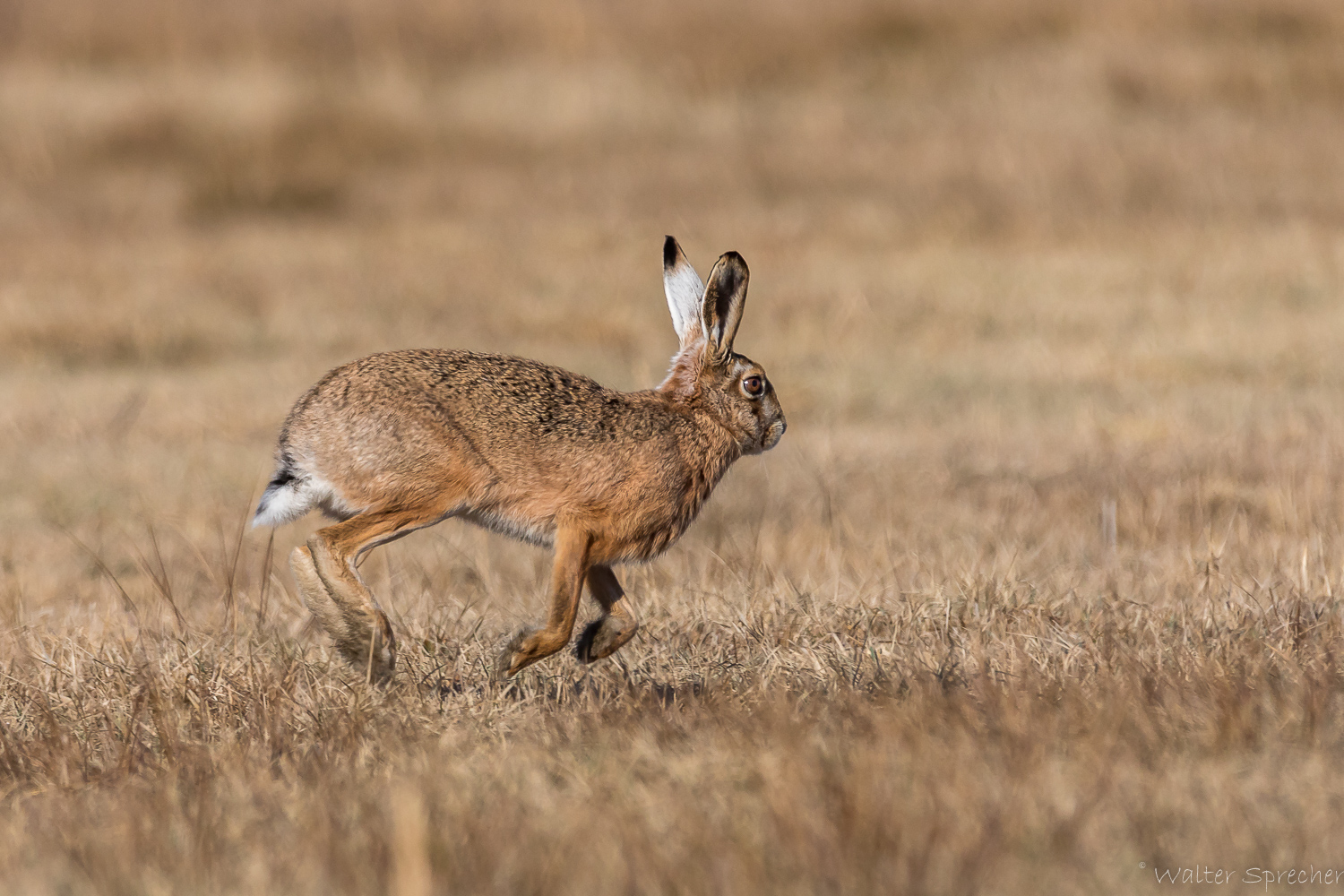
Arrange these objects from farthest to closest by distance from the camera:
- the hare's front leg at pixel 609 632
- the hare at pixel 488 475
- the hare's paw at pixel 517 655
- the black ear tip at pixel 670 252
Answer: the black ear tip at pixel 670 252
the hare's front leg at pixel 609 632
the hare at pixel 488 475
the hare's paw at pixel 517 655

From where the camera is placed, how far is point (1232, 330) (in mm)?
11578

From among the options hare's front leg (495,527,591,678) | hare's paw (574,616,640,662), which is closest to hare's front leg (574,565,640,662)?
hare's paw (574,616,640,662)

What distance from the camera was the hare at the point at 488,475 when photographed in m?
4.20

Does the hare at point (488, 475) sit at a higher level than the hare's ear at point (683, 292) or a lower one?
lower

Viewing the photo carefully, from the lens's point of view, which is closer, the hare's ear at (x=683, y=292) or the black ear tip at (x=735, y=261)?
the black ear tip at (x=735, y=261)

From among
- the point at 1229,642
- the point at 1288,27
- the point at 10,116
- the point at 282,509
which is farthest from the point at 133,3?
the point at 1229,642

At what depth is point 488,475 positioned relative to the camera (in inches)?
169

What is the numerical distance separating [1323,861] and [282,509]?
2825mm

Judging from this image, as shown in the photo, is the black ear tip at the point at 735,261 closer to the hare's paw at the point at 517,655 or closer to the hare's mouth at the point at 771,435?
the hare's mouth at the point at 771,435

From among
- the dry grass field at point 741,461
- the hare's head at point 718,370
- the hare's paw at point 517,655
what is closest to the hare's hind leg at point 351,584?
the dry grass field at point 741,461

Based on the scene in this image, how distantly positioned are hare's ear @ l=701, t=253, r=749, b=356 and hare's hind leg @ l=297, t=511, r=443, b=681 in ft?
3.57

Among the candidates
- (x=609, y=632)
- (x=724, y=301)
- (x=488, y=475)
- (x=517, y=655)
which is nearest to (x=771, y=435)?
(x=724, y=301)

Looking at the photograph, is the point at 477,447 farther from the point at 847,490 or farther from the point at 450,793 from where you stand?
the point at 847,490

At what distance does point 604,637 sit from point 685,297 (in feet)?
4.03
